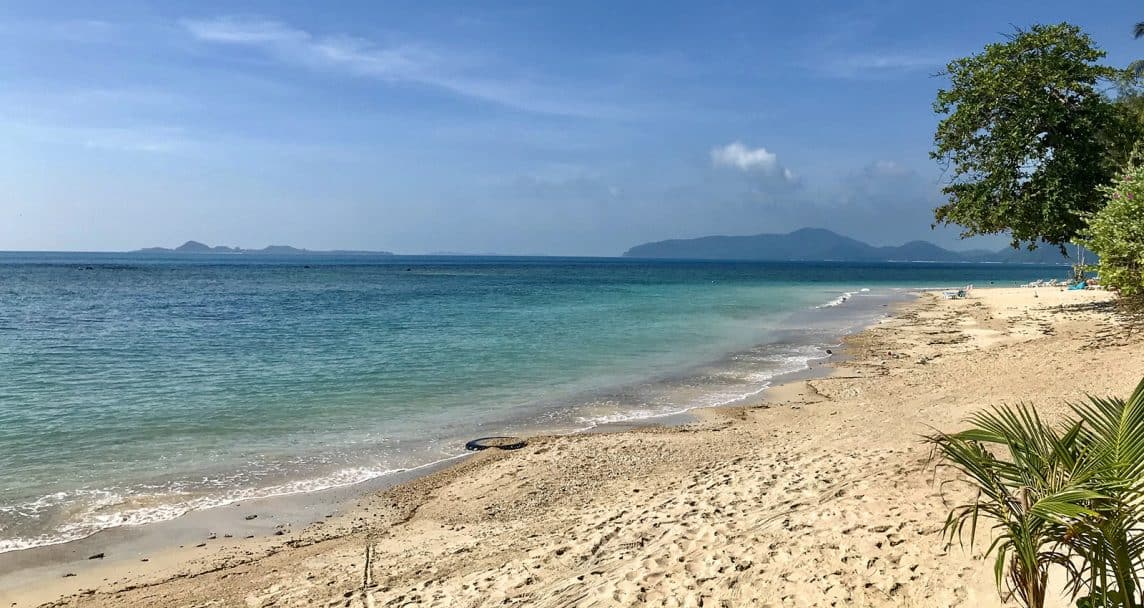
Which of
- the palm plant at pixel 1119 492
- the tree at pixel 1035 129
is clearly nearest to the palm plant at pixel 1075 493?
the palm plant at pixel 1119 492

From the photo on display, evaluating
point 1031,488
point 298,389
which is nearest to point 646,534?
point 1031,488

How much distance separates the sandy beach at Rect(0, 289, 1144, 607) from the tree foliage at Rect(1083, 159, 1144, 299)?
4265 millimetres

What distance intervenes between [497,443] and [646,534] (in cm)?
550

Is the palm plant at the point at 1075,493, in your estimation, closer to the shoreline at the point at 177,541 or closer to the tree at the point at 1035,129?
the shoreline at the point at 177,541

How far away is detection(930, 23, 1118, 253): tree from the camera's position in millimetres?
22328

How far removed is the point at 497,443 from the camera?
1236 centimetres

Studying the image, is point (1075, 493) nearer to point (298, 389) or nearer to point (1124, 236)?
point (298, 389)

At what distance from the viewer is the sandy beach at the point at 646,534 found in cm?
592

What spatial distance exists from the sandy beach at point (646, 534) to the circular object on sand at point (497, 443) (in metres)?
0.38

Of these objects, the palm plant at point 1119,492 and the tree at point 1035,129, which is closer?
the palm plant at point 1119,492

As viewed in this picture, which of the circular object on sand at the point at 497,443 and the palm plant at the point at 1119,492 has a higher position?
the palm plant at the point at 1119,492

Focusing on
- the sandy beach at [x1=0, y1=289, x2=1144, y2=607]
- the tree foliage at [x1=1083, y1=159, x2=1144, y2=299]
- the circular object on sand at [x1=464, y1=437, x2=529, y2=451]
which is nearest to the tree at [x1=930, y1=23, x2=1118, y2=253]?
the tree foliage at [x1=1083, y1=159, x2=1144, y2=299]

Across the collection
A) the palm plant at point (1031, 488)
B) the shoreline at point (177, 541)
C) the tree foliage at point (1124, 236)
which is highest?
the tree foliage at point (1124, 236)

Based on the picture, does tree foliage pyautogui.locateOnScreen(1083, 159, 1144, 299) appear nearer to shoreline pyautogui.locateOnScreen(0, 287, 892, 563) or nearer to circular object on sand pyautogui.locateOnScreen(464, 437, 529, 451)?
shoreline pyautogui.locateOnScreen(0, 287, 892, 563)
